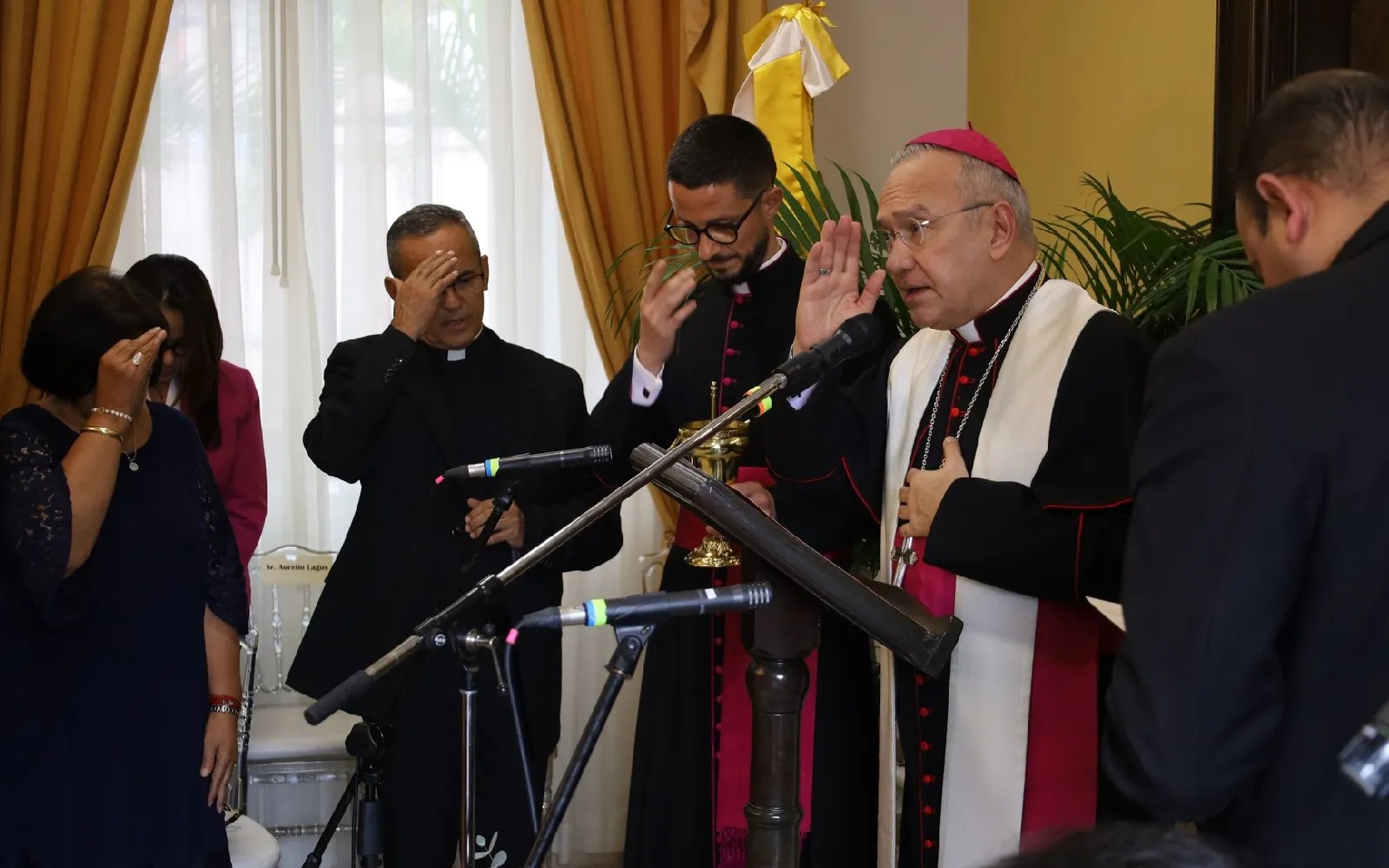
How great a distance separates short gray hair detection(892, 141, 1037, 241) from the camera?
2256mm

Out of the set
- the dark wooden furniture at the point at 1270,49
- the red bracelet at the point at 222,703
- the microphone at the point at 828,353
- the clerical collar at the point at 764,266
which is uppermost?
the dark wooden furniture at the point at 1270,49

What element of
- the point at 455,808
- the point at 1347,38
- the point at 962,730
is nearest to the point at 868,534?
the point at 962,730

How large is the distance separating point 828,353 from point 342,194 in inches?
133

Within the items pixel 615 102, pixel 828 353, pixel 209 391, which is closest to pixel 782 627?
pixel 828 353

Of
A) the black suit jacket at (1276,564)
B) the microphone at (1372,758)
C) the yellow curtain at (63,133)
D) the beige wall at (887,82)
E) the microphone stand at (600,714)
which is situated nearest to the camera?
the microphone at (1372,758)

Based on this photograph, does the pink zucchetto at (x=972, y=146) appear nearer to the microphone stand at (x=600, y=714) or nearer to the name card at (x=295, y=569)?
the microphone stand at (x=600, y=714)

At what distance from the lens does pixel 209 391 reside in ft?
12.2

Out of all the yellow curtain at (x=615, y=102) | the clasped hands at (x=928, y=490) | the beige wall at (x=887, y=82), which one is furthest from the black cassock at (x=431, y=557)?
the beige wall at (x=887, y=82)

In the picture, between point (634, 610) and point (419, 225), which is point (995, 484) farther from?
point (419, 225)

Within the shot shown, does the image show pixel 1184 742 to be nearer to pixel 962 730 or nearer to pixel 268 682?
pixel 962 730

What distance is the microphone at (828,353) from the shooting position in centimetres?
170

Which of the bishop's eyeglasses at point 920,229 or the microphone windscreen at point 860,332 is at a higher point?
the bishop's eyeglasses at point 920,229

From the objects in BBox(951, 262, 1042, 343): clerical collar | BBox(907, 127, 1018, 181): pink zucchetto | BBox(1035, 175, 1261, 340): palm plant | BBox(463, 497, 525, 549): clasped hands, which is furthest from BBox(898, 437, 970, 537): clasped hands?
BBox(463, 497, 525, 549): clasped hands

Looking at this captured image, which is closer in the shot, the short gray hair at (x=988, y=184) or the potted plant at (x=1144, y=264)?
the short gray hair at (x=988, y=184)
